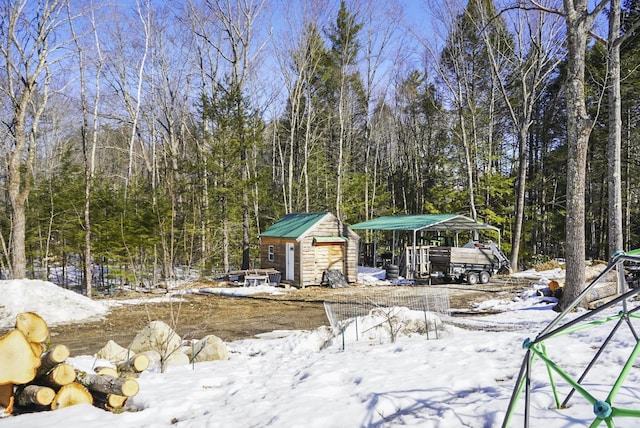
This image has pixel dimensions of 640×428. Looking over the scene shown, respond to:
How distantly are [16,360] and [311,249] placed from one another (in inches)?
556

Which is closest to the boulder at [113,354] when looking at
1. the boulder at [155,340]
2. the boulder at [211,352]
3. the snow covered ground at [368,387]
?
the boulder at [155,340]

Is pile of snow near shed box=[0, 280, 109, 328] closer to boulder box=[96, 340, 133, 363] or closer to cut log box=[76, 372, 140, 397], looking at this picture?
boulder box=[96, 340, 133, 363]

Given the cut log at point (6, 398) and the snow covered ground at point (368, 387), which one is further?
the cut log at point (6, 398)

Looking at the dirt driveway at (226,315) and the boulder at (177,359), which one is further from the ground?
the boulder at (177,359)

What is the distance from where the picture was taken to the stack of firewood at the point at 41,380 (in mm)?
4492

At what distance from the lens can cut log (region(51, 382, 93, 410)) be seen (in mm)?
4645

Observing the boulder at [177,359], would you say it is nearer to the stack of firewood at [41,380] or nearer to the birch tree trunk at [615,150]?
the stack of firewood at [41,380]

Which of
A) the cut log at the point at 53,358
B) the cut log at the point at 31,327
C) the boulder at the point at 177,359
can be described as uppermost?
the cut log at the point at 31,327

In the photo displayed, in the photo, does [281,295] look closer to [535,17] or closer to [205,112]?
[205,112]

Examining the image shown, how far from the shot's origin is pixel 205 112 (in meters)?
20.5

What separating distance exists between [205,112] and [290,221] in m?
6.73

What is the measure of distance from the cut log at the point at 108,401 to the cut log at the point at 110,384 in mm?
58

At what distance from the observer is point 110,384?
4879 mm

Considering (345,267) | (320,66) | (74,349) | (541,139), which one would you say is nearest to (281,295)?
(345,267)
